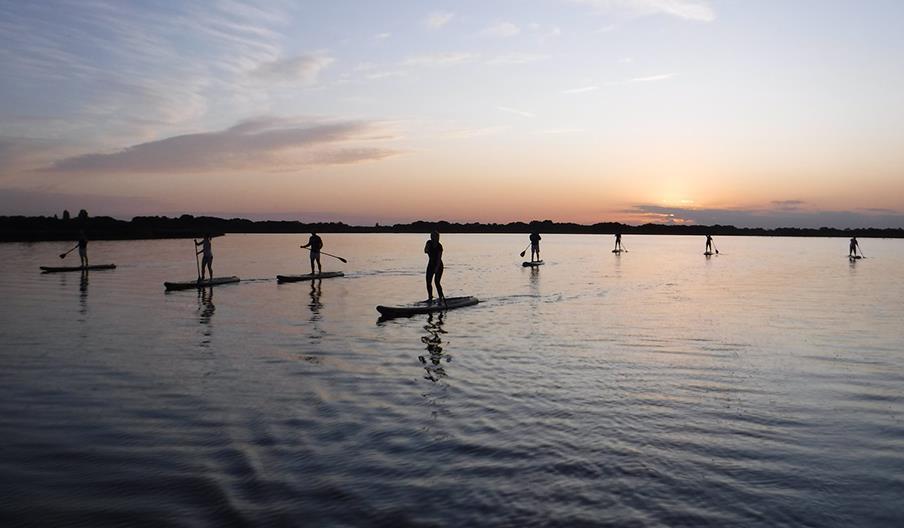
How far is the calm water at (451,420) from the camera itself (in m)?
7.06

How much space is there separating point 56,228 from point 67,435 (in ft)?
412

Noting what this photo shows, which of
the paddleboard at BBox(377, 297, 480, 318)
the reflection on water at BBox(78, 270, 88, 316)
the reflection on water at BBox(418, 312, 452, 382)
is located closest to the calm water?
the reflection on water at BBox(418, 312, 452, 382)

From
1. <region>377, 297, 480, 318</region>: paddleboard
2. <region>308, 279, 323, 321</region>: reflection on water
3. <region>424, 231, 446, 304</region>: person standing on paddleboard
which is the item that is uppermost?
<region>424, 231, 446, 304</region>: person standing on paddleboard

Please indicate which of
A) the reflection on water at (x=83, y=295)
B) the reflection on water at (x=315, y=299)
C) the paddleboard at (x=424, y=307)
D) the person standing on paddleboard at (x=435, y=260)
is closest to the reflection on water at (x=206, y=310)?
the reflection on water at (x=315, y=299)

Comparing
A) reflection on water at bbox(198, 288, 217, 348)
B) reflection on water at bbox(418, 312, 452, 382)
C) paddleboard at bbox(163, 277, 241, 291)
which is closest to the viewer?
reflection on water at bbox(418, 312, 452, 382)

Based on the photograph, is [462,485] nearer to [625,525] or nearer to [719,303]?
[625,525]

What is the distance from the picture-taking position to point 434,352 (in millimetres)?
16344

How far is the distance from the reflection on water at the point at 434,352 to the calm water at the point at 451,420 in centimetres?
11

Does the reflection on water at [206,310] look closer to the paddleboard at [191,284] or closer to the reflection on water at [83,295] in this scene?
the paddleboard at [191,284]

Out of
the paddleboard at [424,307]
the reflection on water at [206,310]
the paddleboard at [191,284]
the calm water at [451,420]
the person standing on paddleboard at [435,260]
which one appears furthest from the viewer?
the paddleboard at [191,284]

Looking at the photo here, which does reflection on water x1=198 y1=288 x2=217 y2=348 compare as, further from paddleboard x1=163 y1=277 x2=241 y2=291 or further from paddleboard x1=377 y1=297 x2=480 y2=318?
paddleboard x1=377 y1=297 x2=480 y2=318

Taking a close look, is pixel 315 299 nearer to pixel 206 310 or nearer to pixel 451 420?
pixel 206 310

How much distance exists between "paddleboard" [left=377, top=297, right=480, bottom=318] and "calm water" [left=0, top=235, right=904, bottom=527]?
2.16 feet

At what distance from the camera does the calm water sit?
7.06 metres
